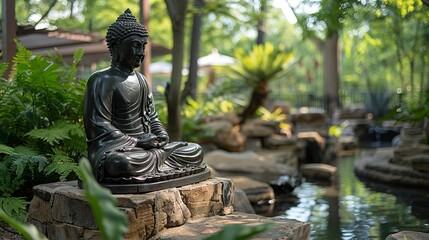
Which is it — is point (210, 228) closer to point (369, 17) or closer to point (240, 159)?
point (240, 159)

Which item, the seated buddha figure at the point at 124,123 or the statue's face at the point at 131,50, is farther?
the statue's face at the point at 131,50

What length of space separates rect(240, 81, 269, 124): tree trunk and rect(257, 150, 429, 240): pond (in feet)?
9.93

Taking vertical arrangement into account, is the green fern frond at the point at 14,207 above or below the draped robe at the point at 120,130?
below

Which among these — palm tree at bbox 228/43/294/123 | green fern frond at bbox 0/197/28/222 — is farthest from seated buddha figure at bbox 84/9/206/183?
palm tree at bbox 228/43/294/123

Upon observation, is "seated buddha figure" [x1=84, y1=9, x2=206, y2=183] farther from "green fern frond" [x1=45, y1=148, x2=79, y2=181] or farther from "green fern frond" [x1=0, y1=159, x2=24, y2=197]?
"green fern frond" [x1=0, y1=159, x2=24, y2=197]

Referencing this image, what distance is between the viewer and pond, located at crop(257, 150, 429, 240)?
6160mm

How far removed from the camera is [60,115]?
20.2 ft

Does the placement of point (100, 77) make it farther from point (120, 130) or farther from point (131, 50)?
point (120, 130)

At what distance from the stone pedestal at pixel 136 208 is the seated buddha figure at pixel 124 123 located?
229mm

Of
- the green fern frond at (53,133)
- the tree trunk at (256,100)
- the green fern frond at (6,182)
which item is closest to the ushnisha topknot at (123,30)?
the green fern frond at (53,133)

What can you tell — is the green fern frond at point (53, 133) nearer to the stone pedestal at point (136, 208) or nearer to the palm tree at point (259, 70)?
the stone pedestal at point (136, 208)

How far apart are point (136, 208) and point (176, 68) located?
4.00 meters

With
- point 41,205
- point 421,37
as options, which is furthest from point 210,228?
point 421,37

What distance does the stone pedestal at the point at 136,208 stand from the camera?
164 inches
